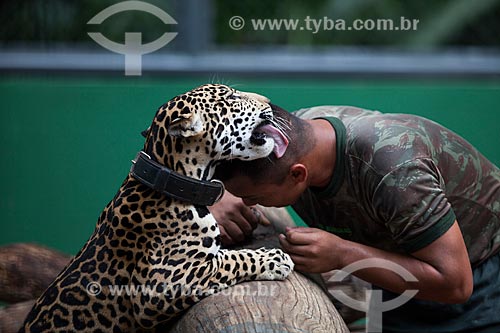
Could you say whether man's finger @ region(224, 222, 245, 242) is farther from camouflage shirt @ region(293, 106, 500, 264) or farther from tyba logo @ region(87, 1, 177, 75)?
tyba logo @ region(87, 1, 177, 75)

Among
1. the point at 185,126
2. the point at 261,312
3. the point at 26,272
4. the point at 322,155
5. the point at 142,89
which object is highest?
the point at 185,126

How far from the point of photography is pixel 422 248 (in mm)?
2648

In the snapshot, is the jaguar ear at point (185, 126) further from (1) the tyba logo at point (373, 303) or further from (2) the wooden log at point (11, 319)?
(2) the wooden log at point (11, 319)

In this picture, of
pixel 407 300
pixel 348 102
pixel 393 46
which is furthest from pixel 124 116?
pixel 407 300

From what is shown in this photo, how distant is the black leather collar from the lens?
2.50 metres

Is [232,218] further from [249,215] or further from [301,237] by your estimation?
[301,237]

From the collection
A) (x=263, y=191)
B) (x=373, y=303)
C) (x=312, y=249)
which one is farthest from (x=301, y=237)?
(x=373, y=303)

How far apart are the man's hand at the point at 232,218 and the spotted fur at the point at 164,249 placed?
0.37 meters

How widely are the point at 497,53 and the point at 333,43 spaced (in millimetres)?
956

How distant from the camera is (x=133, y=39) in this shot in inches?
182

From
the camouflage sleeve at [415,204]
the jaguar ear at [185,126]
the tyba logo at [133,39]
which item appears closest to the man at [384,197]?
the camouflage sleeve at [415,204]

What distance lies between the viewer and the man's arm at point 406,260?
2.64m

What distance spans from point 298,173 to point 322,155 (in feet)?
0.41

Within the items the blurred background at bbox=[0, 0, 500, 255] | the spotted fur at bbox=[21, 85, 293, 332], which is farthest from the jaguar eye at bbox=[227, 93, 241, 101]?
the blurred background at bbox=[0, 0, 500, 255]
